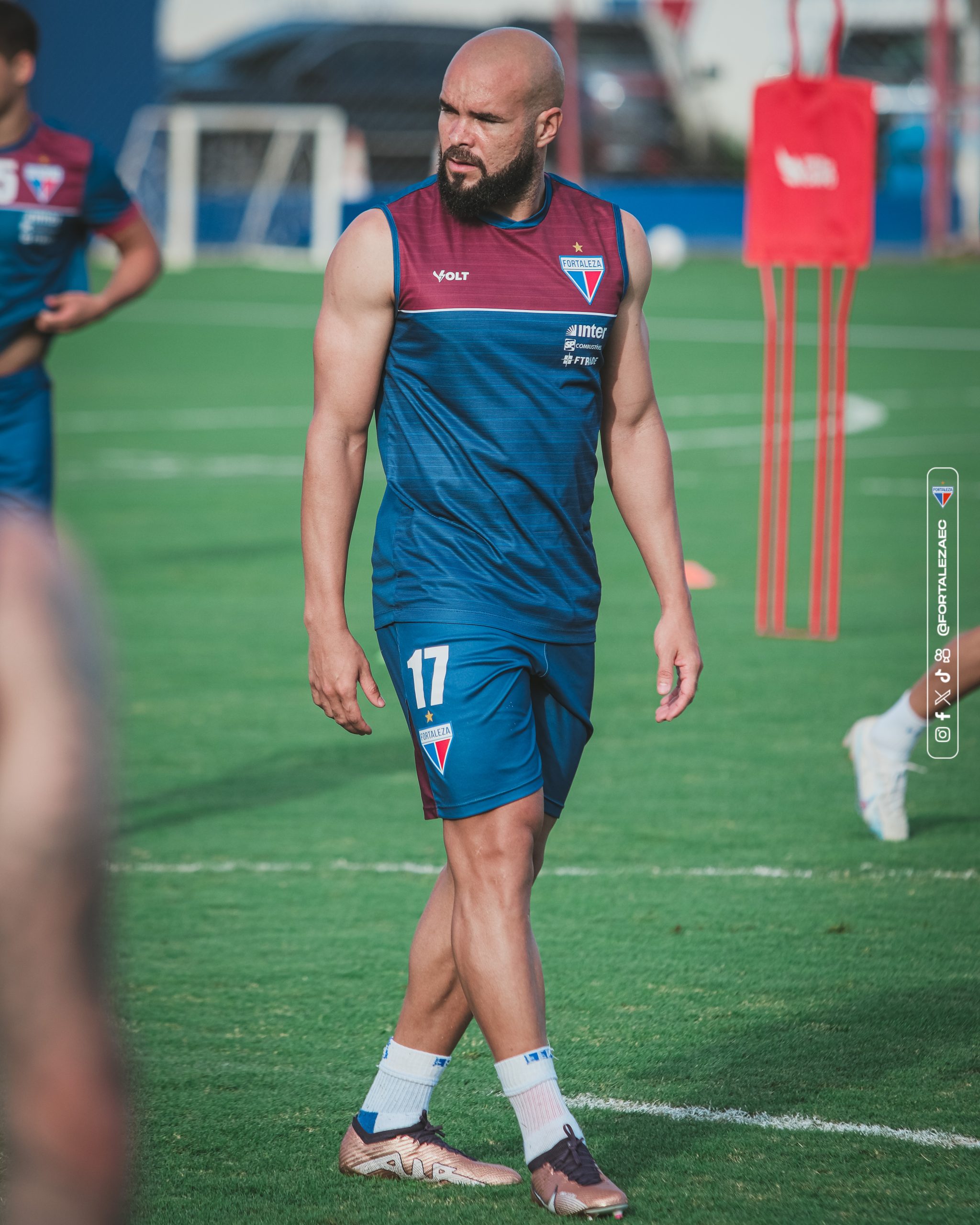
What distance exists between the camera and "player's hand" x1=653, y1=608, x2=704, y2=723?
390 centimetres

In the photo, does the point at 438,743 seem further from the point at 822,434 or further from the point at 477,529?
the point at 822,434

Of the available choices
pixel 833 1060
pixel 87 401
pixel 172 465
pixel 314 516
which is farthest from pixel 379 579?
pixel 87 401

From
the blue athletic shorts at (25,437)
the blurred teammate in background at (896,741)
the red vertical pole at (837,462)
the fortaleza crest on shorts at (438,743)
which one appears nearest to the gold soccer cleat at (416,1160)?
the fortaleza crest on shorts at (438,743)

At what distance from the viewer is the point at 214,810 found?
672 centimetres

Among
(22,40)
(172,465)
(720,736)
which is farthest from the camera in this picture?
(172,465)

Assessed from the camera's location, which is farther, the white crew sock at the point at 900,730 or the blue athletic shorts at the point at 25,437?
the white crew sock at the point at 900,730

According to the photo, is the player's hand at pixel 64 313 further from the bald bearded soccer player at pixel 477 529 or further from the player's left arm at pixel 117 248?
the bald bearded soccer player at pixel 477 529

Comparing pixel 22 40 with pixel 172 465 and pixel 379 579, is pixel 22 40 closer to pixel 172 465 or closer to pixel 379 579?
pixel 379 579

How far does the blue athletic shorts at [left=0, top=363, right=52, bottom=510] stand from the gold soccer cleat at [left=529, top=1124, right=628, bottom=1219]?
112 inches

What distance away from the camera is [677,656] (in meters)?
3.91

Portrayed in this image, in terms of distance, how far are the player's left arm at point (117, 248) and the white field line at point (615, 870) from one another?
1734mm

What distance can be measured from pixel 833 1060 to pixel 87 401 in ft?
56.6

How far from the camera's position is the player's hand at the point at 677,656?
12.8 ft

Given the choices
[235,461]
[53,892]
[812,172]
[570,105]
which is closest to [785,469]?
[812,172]
